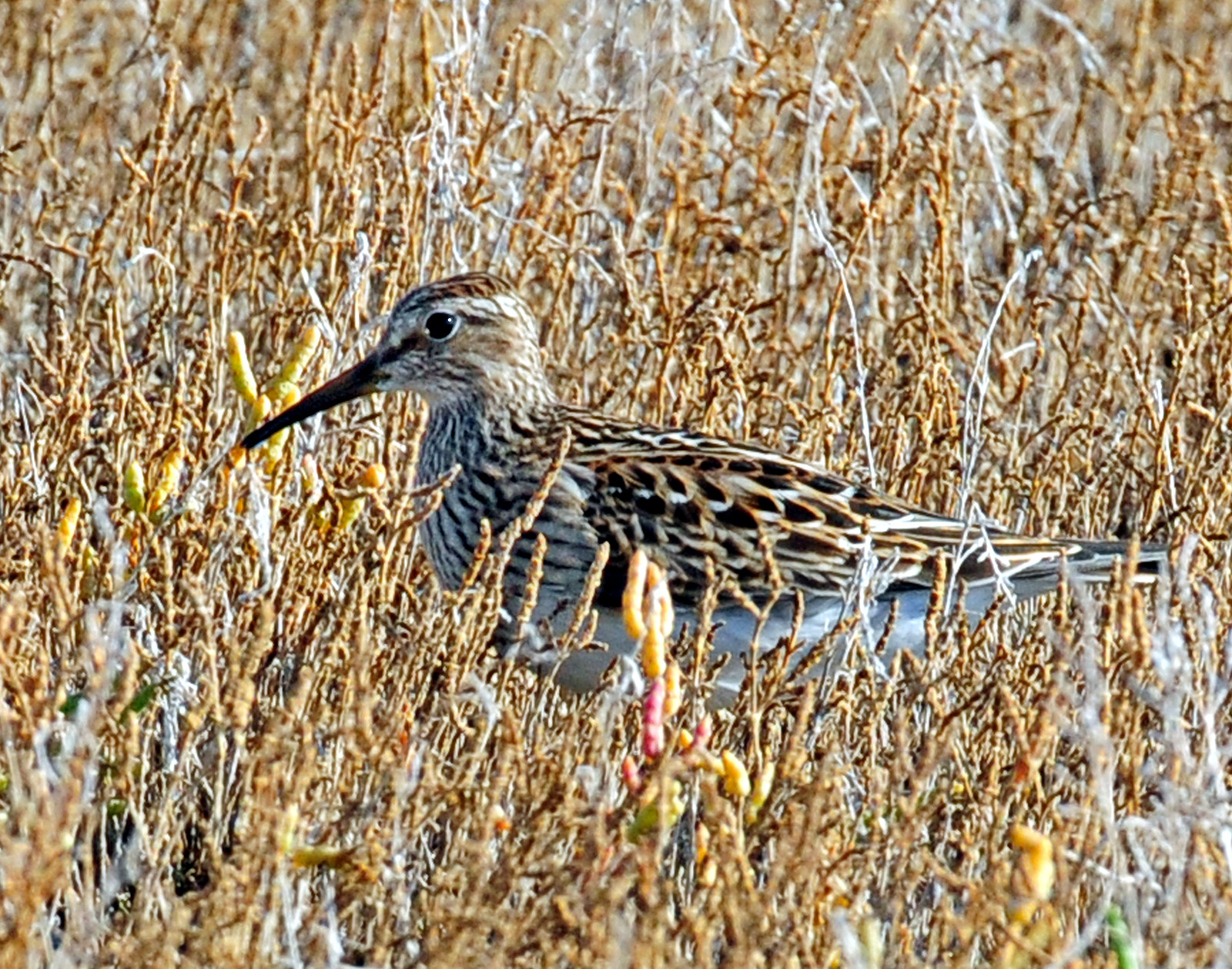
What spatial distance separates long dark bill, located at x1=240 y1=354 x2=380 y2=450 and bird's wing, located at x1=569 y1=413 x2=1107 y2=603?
53cm

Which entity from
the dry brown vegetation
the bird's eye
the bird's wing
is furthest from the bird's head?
the bird's wing

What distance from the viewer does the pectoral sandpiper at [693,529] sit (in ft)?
15.6

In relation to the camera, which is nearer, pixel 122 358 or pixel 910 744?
pixel 910 744

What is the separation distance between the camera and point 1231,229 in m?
5.52

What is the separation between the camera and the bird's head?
534 cm

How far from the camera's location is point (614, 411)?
6.03 meters

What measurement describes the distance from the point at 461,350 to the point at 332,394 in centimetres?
46

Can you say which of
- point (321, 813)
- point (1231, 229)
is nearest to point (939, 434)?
point (1231, 229)

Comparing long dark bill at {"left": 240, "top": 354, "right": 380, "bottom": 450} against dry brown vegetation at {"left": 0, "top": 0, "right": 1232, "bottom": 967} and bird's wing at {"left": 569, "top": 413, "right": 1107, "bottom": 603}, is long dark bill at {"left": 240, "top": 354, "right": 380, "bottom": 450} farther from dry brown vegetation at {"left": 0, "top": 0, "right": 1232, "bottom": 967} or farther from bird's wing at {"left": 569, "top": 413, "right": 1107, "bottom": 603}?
bird's wing at {"left": 569, "top": 413, "right": 1107, "bottom": 603}

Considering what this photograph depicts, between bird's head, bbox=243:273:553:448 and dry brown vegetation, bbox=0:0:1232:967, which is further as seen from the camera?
bird's head, bbox=243:273:553:448

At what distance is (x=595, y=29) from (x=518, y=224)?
1.78 metres

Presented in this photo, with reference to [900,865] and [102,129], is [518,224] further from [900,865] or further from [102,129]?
[900,865]

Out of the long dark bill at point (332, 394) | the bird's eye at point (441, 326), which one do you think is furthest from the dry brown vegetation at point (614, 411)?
the bird's eye at point (441, 326)

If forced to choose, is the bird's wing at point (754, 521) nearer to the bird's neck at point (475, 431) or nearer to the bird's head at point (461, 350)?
the bird's neck at point (475, 431)
